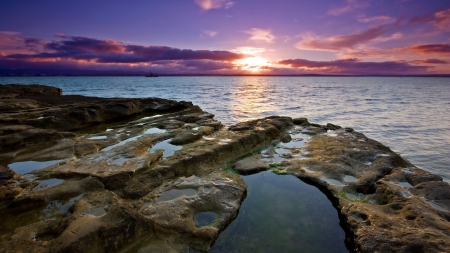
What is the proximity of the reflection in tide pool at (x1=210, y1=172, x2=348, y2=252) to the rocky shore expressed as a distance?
242mm

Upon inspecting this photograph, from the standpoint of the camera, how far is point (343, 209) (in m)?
5.23

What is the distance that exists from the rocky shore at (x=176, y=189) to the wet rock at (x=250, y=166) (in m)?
0.04

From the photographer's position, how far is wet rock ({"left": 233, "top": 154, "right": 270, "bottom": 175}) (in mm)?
7473

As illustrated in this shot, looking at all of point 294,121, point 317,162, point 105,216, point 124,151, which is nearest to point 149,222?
point 105,216

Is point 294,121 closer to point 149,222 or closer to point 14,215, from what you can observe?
point 149,222

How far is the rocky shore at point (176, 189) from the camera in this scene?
13.2 feet

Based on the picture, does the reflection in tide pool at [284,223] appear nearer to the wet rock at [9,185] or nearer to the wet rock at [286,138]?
the wet rock at [286,138]

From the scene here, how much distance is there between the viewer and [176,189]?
5965 mm

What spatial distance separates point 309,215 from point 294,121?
952 centimetres

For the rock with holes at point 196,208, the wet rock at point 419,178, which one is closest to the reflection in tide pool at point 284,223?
the rock with holes at point 196,208

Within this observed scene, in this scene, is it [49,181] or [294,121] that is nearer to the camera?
[49,181]

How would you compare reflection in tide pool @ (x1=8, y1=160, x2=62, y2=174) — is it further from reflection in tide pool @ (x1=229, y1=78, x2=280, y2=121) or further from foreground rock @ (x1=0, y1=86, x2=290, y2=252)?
reflection in tide pool @ (x1=229, y1=78, x2=280, y2=121)

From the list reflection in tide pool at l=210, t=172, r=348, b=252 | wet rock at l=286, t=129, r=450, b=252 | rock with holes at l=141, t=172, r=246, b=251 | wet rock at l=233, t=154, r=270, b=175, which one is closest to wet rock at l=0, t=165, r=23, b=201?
rock with holes at l=141, t=172, r=246, b=251

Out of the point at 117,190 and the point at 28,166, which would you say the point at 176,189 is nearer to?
the point at 117,190
